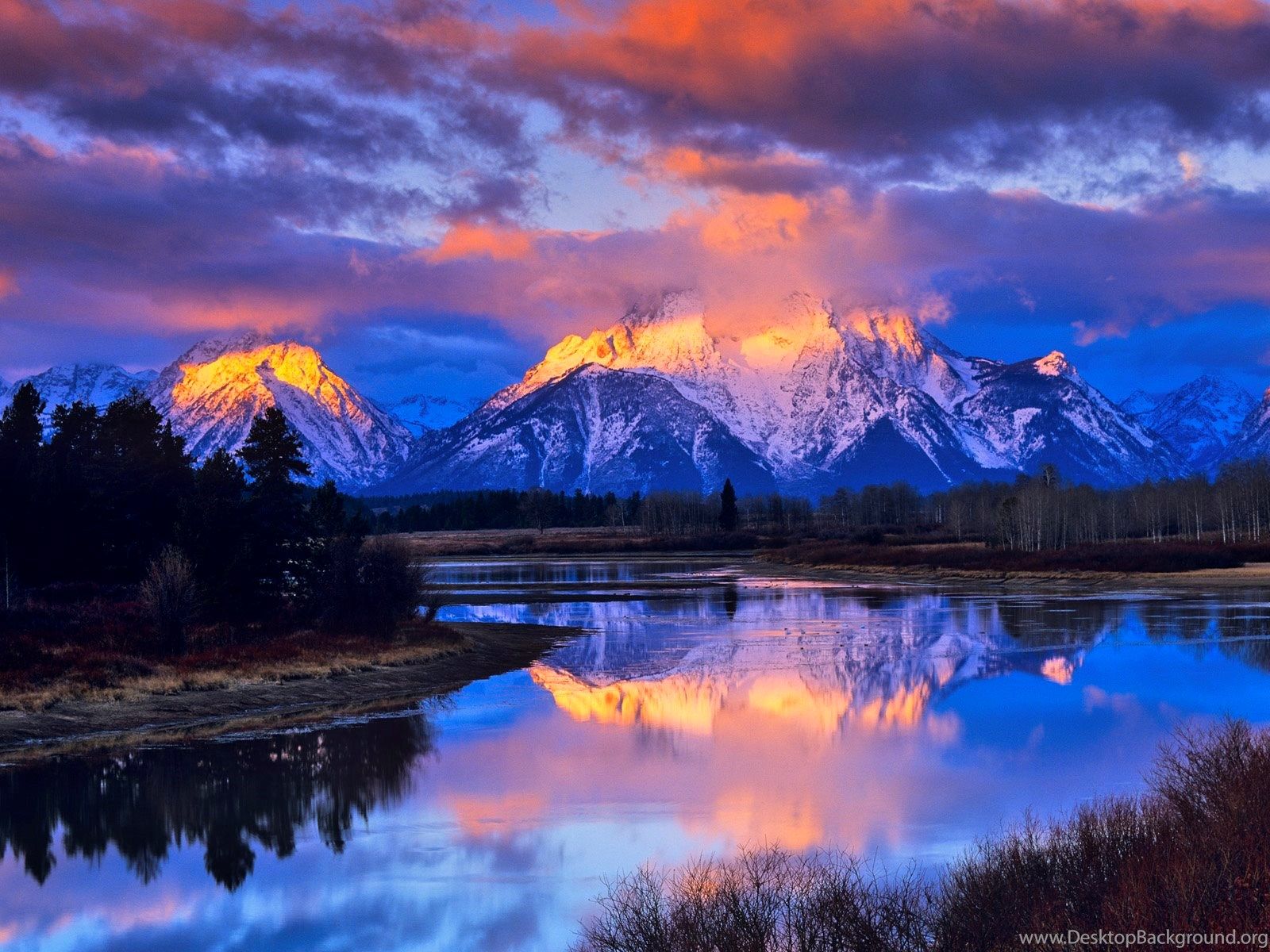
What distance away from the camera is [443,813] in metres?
27.4

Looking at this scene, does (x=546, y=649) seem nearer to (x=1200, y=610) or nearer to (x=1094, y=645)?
(x=1094, y=645)

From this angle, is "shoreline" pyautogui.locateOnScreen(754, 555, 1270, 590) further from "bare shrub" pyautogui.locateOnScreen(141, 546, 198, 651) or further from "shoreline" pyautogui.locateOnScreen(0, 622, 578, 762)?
"bare shrub" pyautogui.locateOnScreen(141, 546, 198, 651)

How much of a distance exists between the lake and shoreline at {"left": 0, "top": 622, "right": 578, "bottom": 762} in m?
1.94

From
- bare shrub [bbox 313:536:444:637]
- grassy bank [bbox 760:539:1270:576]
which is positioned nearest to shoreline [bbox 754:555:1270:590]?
grassy bank [bbox 760:539:1270:576]

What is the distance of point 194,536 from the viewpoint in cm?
5688

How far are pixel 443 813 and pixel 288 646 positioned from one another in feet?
83.3

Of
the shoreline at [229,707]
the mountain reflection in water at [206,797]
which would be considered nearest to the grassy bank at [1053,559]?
the shoreline at [229,707]

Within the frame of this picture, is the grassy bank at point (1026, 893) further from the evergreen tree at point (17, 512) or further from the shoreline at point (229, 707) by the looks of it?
the evergreen tree at point (17, 512)

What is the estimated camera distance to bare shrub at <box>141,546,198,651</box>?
1826 inches

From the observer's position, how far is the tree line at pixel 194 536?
5781cm

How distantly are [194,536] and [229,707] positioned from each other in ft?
57.9

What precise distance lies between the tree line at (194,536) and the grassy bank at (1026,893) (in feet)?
131

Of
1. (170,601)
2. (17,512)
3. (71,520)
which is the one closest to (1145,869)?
(170,601)

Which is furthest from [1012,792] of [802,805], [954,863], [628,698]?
[628,698]
